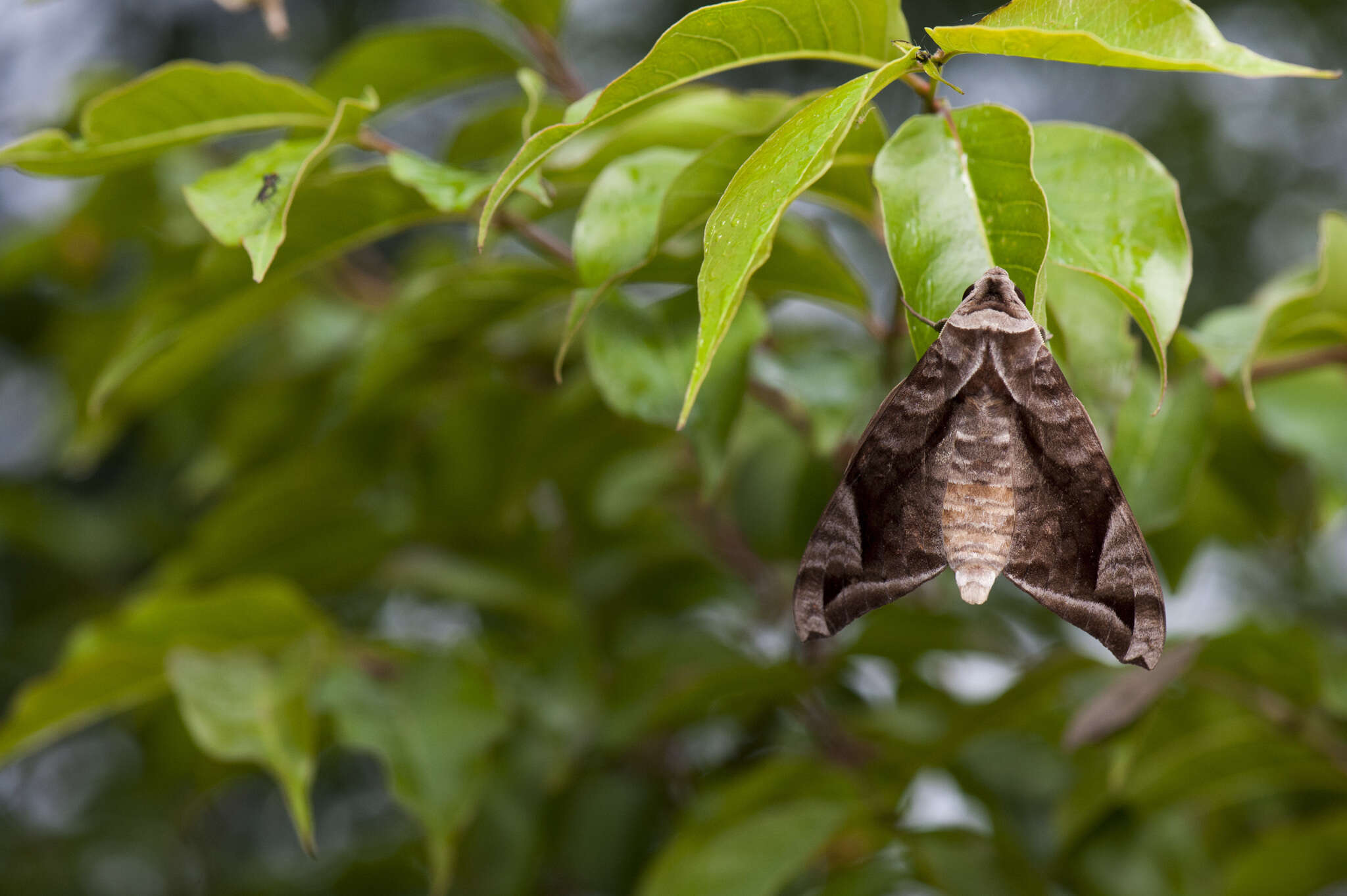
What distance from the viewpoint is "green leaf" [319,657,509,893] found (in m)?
1.20

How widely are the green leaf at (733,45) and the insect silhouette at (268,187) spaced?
249 millimetres

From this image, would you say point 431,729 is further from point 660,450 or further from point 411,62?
point 411,62

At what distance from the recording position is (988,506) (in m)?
0.79

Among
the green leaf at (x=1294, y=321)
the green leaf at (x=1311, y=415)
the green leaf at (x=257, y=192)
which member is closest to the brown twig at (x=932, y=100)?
the green leaf at (x=1294, y=321)

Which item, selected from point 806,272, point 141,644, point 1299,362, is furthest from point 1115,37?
point 141,644

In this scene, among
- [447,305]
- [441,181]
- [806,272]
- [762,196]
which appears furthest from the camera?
[447,305]

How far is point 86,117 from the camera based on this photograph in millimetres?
955

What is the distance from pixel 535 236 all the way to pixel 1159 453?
27.8 inches

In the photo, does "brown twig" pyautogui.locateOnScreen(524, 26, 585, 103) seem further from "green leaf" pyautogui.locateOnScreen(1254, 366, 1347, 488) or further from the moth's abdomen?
"green leaf" pyautogui.locateOnScreen(1254, 366, 1347, 488)

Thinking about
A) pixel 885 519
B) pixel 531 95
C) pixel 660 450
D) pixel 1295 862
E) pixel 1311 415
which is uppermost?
pixel 531 95

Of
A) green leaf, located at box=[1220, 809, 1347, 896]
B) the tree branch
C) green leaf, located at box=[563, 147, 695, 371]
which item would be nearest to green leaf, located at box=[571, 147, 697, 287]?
green leaf, located at box=[563, 147, 695, 371]

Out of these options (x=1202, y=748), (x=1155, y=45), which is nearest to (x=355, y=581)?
(x=1202, y=748)

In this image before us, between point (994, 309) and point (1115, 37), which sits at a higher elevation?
point (1115, 37)

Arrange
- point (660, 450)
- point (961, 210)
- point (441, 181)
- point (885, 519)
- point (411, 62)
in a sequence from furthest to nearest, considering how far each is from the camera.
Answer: point (660, 450) < point (411, 62) < point (441, 181) < point (885, 519) < point (961, 210)
